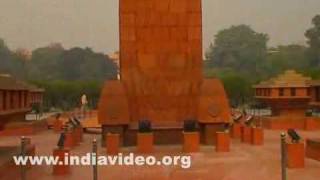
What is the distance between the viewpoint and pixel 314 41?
6350 centimetres

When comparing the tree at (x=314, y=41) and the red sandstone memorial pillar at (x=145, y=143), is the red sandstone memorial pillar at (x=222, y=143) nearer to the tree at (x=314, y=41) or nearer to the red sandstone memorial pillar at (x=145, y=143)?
the red sandstone memorial pillar at (x=145, y=143)

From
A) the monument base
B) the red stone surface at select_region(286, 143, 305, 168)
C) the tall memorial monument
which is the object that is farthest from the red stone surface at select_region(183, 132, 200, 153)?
the red stone surface at select_region(286, 143, 305, 168)

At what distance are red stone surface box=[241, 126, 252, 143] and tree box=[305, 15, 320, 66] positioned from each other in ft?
157

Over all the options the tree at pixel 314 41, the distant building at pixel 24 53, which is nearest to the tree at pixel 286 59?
the tree at pixel 314 41

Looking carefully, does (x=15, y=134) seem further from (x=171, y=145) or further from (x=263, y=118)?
(x=263, y=118)

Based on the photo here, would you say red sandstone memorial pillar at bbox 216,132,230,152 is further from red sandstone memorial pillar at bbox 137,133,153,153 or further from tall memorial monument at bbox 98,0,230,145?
tall memorial monument at bbox 98,0,230,145

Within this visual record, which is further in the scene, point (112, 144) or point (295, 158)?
point (112, 144)

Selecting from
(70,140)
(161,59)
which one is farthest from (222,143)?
(70,140)

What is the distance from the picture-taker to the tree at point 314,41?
61.9m

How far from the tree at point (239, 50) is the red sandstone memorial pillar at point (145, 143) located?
175ft

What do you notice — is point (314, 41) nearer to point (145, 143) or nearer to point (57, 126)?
point (57, 126)

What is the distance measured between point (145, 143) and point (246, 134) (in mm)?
4030

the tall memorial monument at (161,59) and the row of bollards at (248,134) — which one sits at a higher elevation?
the tall memorial monument at (161,59)

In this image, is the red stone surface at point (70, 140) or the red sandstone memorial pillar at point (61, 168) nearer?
the red sandstone memorial pillar at point (61, 168)
